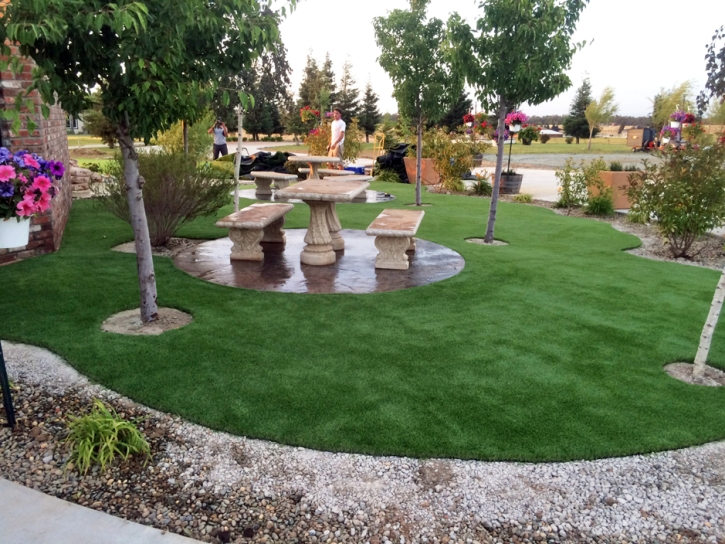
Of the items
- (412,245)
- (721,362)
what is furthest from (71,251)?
(721,362)

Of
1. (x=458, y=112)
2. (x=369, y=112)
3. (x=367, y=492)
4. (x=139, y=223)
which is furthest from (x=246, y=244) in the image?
(x=369, y=112)

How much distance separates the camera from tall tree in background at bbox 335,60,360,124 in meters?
52.9

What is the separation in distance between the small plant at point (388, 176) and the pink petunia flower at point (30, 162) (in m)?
15.2

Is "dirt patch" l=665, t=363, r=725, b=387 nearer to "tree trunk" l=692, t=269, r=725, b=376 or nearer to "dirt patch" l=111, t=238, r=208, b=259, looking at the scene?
"tree trunk" l=692, t=269, r=725, b=376

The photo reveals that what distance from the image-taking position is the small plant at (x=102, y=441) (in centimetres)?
285

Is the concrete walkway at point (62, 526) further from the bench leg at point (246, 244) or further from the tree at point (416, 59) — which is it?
the tree at point (416, 59)

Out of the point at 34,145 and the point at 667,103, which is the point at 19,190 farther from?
the point at 667,103

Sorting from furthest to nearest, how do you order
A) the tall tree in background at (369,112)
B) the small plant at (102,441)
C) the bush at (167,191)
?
the tall tree in background at (369,112) → the bush at (167,191) → the small plant at (102,441)

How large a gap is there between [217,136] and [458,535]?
1860 cm

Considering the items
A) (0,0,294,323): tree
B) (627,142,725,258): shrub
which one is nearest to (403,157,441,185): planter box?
(627,142,725,258): shrub

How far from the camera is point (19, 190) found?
3189 mm

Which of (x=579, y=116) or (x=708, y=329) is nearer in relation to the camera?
(x=708, y=329)

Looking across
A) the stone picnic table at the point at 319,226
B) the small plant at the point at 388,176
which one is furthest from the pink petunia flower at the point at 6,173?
the small plant at the point at 388,176

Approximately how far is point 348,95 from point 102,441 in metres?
56.2
